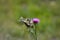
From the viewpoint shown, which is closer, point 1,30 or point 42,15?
point 1,30

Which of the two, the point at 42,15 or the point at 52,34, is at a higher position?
the point at 42,15

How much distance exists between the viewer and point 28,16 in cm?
263

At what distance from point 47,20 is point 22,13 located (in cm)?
28

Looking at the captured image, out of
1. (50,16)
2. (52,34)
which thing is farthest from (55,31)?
(50,16)

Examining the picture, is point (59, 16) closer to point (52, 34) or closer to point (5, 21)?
point (52, 34)

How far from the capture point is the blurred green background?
2.38 meters

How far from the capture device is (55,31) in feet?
8.14

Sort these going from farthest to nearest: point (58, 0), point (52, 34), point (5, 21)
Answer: point (58, 0), point (5, 21), point (52, 34)

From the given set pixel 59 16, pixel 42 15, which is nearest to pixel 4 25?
pixel 42 15

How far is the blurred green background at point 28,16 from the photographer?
238 cm

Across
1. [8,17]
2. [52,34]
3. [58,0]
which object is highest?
[58,0]

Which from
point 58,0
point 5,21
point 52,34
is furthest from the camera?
point 58,0

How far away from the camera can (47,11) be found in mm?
2746

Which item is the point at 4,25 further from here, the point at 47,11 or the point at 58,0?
the point at 58,0
